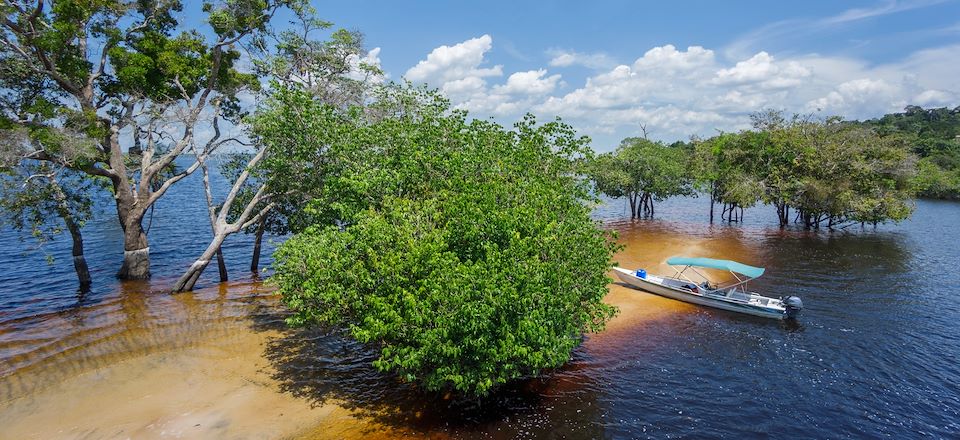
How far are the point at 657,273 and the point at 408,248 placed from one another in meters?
23.5

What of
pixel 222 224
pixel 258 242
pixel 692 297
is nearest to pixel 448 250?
pixel 222 224

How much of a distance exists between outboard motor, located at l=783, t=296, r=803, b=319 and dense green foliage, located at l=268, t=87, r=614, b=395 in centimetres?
1304

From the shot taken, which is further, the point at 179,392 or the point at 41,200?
the point at 41,200

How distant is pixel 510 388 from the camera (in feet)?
55.4

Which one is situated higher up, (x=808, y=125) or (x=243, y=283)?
(x=808, y=125)

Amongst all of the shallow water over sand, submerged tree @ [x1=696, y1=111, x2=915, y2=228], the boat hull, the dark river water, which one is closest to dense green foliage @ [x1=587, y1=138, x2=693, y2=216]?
submerged tree @ [x1=696, y1=111, x2=915, y2=228]

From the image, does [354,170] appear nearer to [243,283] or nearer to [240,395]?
[240,395]

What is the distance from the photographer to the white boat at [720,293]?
971 inches

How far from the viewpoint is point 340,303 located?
14.1 metres

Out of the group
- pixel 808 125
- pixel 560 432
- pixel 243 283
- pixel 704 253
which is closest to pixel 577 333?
pixel 560 432

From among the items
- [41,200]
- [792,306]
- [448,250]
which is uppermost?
[41,200]

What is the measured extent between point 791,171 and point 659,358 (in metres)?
36.1

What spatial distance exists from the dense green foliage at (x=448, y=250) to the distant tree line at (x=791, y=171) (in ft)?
68.4

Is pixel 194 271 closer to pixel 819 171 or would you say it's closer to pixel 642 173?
pixel 642 173
